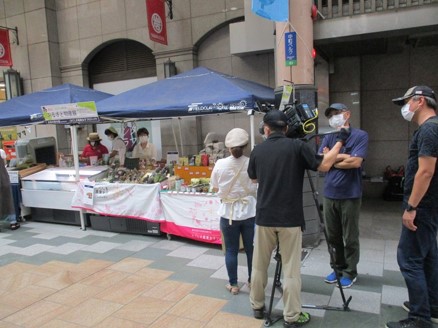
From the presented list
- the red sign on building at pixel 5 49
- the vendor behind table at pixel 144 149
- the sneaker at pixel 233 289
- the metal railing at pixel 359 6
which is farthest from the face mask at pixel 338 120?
the red sign on building at pixel 5 49

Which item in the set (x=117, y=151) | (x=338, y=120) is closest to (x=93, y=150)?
(x=117, y=151)

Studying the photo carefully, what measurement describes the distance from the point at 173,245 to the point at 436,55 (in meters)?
6.52

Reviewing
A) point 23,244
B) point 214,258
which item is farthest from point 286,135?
point 23,244

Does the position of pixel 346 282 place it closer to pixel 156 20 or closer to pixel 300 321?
pixel 300 321

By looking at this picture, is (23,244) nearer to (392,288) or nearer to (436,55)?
(392,288)

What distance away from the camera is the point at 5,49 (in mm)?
10898

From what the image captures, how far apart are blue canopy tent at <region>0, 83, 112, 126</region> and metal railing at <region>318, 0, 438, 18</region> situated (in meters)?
5.05

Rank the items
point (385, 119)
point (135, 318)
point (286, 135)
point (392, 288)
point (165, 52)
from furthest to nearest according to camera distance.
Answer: point (165, 52) → point (385, 119) → point (392, 288) → point (135, 318) → point (286, 135)

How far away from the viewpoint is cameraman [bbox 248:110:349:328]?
3.09 metres

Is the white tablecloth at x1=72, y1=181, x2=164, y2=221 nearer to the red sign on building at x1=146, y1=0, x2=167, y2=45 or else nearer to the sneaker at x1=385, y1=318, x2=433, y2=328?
the sneaker at x1=385, y1=318, x2=433, y2=328

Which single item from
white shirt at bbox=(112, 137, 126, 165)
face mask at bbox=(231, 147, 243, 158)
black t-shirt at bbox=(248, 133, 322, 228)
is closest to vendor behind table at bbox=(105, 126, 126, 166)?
white shirt at bbox=(112, 137, 126, 165)

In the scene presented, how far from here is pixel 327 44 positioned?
22.4 feet

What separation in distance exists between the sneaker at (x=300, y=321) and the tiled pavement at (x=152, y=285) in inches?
2.3

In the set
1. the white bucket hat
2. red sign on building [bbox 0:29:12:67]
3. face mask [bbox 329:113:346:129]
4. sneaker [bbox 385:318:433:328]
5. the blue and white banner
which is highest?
red sign on building [bbox 0:29:12:67]
